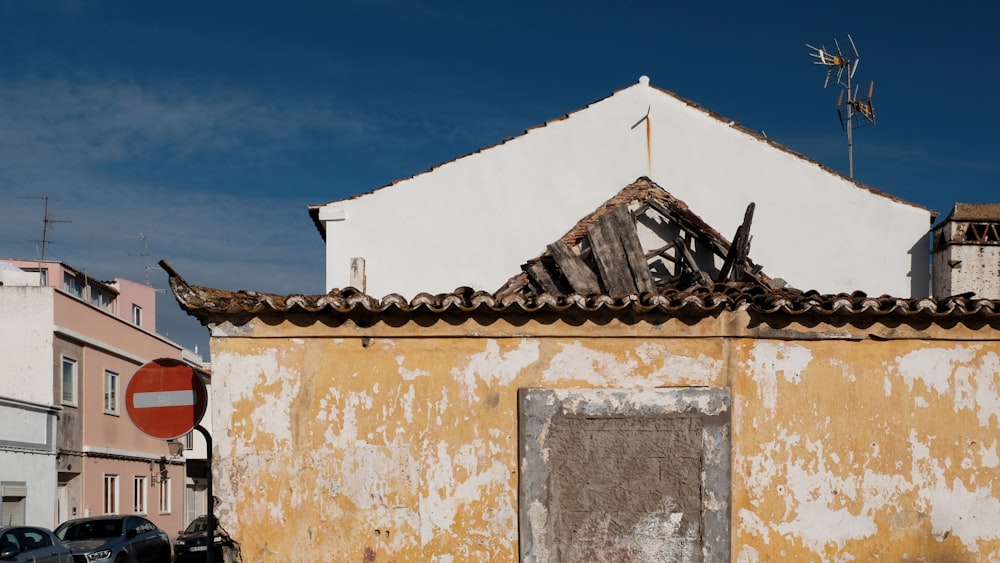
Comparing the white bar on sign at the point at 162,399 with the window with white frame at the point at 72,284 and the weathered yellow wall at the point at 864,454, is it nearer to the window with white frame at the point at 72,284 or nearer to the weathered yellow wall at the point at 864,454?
the weathered yellow wall at the point at 864,454

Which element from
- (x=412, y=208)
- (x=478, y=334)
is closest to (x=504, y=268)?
(x=412, y=208)

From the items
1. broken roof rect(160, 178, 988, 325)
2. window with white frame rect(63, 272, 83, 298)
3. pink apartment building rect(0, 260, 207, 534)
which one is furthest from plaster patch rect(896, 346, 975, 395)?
window with white frame rect(63, 272, 83, 298)

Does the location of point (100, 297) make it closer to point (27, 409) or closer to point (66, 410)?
point (66, 410)

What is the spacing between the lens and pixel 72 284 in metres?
35.8

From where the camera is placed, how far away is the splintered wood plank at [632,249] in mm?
11516

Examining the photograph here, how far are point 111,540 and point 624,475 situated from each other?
14.6m

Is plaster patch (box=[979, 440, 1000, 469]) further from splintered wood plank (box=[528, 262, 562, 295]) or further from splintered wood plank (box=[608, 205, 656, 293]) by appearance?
splintered wood plank (box=[528, 262, 562, 295])

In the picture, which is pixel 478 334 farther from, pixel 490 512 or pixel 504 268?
pixel 504 268

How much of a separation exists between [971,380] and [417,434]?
181 inches

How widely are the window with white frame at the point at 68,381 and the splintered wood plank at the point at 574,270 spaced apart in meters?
19.4

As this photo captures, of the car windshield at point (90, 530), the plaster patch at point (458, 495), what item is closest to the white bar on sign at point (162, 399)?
the plaster patch at point (458, 495)

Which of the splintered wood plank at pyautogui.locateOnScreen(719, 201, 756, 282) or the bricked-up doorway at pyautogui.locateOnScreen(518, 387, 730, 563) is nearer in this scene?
the bricked-up doorway at pyautogui.locateOnScreen(518, 387, 730, 563)

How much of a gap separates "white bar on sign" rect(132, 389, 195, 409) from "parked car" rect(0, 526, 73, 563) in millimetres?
9510

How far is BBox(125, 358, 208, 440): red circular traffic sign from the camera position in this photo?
309 inches
